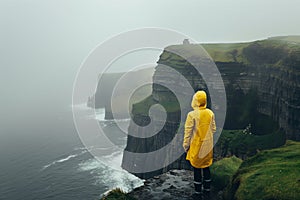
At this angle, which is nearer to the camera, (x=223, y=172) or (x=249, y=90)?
(x=223, y=172)

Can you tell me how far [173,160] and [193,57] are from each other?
103ft

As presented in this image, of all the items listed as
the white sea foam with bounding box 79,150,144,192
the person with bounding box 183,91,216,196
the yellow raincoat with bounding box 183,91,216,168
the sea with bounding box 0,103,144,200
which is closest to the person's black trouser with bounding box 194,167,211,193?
the person with bounding box 183,91,216,196

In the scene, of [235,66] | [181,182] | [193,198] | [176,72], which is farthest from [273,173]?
[176,72]

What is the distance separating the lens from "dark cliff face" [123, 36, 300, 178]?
5591cm

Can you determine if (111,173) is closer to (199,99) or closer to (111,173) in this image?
(111,173)

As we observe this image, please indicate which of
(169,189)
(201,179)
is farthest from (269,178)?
(169,189)

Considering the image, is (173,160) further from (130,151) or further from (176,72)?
(176,72)

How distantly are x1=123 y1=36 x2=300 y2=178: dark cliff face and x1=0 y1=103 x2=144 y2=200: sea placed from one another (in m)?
11.0

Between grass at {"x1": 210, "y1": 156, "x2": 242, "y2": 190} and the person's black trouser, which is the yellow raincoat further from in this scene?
grass at {"x1": 210, "y1": 156, "x2": 242, "y2": 190}

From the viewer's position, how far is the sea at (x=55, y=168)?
74.8 meters

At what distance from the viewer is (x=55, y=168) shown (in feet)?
306

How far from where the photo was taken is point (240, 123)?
74062 millimetres

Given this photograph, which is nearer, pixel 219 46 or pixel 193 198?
pixel 193 198

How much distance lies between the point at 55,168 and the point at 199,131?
8790cm
